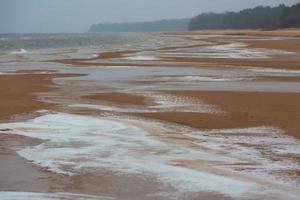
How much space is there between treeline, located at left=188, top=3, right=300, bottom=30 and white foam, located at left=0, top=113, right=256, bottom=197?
355ft

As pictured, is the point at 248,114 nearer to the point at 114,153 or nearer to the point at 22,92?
the point at 114,153

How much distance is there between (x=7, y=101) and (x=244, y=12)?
155889 mm

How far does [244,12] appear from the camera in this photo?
166500mm

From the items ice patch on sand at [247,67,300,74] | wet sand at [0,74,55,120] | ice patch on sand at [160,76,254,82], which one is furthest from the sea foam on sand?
ice patch on sand at [247,67,300,74]

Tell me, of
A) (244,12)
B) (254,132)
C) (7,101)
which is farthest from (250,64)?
(244,12)

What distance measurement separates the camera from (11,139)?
10523 mm

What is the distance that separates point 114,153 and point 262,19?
142m

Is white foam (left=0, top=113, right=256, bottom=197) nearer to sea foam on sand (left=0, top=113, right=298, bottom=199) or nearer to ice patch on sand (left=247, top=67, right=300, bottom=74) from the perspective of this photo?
sea foam on sand (left=0, top=113, right=298, bottom=199)

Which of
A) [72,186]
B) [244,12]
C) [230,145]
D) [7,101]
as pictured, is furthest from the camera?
[244,12]

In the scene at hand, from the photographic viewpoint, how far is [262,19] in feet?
481

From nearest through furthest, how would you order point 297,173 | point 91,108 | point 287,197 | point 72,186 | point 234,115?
point 287,197 < point 72,186 < point 297,173 < point 234,115 < point 91,108

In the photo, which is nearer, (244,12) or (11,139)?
(11,139)

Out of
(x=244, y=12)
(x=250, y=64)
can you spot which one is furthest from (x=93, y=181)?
(x=244, y=12)

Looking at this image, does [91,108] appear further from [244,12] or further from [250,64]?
[244,12]
